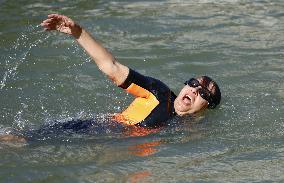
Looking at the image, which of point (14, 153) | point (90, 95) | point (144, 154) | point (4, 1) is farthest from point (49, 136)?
point (4, 1)

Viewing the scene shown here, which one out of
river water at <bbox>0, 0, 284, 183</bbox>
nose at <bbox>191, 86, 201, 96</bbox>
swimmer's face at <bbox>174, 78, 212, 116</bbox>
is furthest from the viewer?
nose at <bbox>191, 86, 201, 96</bbox>

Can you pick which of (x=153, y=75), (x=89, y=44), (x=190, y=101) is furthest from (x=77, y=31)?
(x=153, y=75)

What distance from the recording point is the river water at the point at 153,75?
6617 mm

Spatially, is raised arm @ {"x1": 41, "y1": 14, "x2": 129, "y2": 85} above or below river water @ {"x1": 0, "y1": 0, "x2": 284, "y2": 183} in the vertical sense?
above

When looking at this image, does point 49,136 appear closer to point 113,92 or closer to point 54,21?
point 54,21

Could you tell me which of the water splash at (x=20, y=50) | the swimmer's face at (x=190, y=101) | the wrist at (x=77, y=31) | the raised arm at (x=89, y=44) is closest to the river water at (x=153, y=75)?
the water splash at (x=20, y=50)

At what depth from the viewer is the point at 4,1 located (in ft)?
49.0

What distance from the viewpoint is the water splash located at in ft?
32.9

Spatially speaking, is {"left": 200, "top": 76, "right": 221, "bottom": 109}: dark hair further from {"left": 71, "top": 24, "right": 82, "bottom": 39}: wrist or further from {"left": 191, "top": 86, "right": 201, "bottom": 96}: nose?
{"left": 71, "top": 24, "right": 82, "bottom": 39}: wrist

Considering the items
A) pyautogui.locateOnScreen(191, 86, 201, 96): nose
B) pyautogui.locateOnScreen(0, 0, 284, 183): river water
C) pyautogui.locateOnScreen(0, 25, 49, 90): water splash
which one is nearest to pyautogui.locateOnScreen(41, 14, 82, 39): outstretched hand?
pyautogui.locateOnScreen(0, 0, 284, 183): river water

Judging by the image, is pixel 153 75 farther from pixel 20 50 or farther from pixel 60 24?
pixel 60 24

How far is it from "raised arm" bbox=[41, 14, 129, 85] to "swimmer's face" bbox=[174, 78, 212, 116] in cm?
94

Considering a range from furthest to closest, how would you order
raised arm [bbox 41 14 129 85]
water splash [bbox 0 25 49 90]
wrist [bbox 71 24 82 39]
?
water splash [bbox 0 25 49 90] < wrist [bbox 71 24 82 39] < raised arm [bbox 41 14 129 85]

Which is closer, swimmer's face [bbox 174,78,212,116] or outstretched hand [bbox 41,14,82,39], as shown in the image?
outstretched hand [bbox 41,14,82,39]
